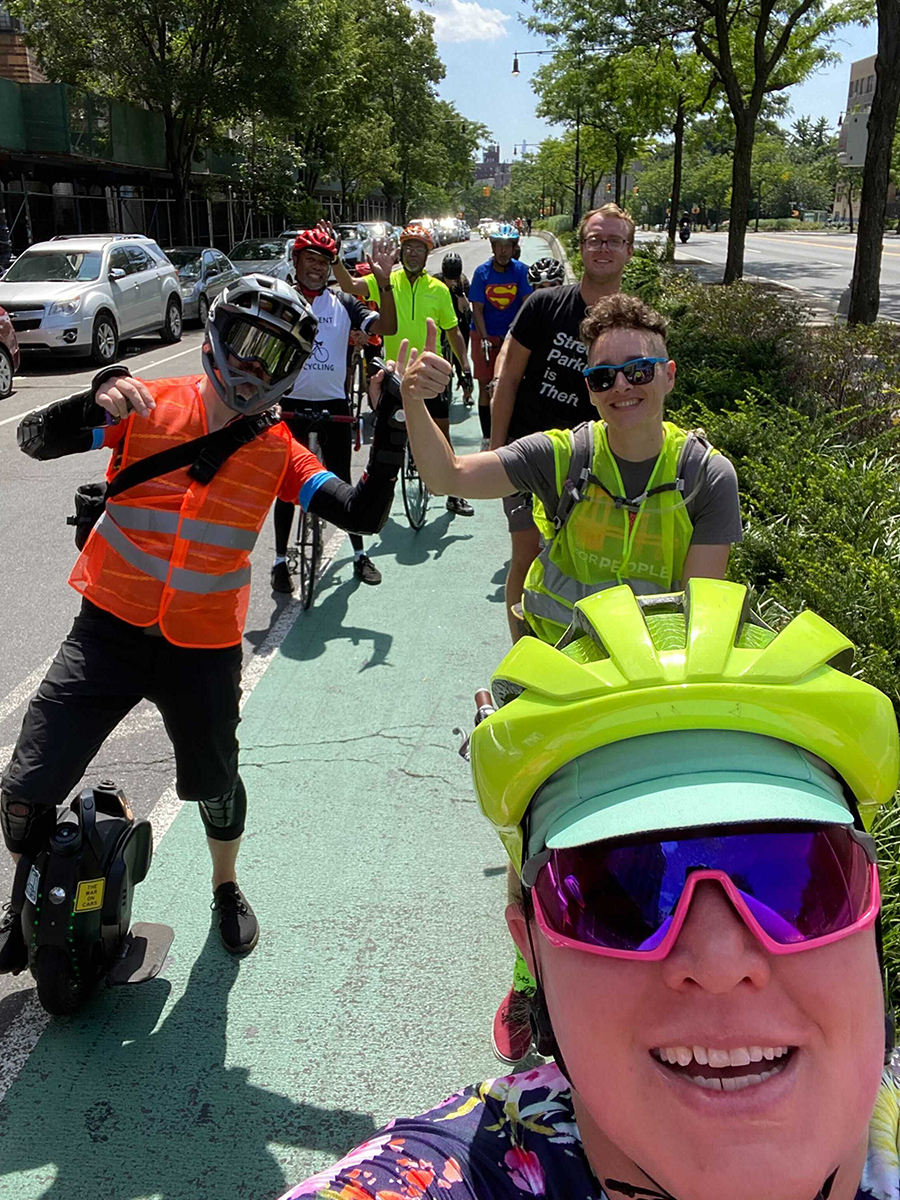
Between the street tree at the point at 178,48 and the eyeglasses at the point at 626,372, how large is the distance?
27.2 metres

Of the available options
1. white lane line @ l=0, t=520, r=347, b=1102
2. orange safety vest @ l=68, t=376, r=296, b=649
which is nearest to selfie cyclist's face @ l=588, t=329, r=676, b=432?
orange safety vest @ l=68, t=376, r=296, b=649

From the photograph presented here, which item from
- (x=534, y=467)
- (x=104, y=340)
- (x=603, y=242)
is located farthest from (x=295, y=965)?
(x=104, y=340)

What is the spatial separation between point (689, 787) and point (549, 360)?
3615mm

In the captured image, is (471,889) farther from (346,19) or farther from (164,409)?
(346,19)

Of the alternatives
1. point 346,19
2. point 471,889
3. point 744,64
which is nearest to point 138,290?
point 744,64

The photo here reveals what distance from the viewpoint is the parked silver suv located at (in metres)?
15.2

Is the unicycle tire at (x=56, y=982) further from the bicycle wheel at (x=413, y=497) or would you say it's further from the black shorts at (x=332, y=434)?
the bicycle wheel at (x=413, y=497)

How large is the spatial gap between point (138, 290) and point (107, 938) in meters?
16.3

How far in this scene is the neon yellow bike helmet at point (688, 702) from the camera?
0.97 m

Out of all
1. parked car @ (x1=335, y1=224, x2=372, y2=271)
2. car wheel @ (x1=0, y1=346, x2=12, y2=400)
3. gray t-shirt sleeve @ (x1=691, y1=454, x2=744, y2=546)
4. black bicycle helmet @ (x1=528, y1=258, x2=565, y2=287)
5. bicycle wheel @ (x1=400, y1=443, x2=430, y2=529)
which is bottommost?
bicycle wheel @ (x1=400, y1=443, x2=430, y2=529)

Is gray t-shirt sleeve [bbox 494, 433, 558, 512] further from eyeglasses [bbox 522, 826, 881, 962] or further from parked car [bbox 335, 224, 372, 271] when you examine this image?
parked car [bbox 335, 224, 372, 271]

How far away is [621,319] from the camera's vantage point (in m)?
2.77

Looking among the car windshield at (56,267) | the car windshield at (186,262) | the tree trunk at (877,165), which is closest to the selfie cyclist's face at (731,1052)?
the tree trunk at (877,165)

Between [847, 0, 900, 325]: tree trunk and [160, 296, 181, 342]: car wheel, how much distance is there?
12.2 meters
